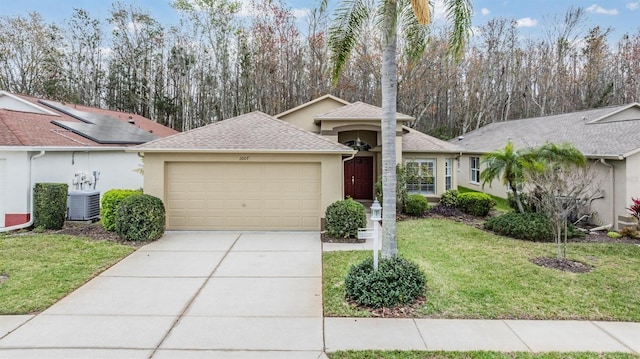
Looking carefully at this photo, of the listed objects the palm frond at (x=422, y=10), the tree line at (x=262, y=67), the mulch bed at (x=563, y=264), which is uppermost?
the tree line at (x=262, y=67)

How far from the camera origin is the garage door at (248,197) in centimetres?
1177

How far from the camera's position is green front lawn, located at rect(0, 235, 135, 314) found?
6152 millimetres

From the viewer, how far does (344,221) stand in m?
10.4

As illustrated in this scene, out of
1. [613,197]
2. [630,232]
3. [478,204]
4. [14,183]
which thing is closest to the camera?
[630,232]

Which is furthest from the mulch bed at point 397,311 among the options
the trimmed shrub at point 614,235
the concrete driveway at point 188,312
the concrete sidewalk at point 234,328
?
the trimmed shrub at point 614,235

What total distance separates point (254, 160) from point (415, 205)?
6483 mm

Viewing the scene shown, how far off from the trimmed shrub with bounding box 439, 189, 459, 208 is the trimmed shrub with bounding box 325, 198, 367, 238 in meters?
6.54

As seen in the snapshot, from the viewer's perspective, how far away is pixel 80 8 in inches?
1109

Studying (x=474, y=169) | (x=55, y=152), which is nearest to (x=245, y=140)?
(x=55, y=152)

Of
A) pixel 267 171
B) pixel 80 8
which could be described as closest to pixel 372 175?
pixel 267 171

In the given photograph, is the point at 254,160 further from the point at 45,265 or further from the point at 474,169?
the point at 474,169

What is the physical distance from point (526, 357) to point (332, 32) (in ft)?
20.2

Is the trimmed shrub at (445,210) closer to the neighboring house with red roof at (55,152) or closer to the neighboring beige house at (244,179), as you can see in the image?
the neighboring beige house at (244,179)

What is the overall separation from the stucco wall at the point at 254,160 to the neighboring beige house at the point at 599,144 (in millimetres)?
8565
